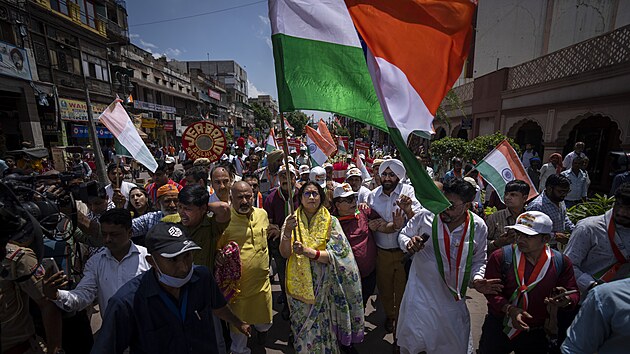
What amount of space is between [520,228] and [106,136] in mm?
25989

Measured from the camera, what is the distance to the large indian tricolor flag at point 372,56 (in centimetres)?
210

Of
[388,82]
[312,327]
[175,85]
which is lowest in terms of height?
[312,327]

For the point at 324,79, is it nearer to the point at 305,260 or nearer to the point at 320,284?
the point at 305,260

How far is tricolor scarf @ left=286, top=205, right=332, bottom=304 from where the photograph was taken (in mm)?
2658

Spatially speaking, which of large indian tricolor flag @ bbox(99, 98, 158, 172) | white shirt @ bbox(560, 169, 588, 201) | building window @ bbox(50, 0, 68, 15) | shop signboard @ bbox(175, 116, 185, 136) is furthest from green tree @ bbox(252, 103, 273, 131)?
white shirt @ bbox(560, 169, 588, 201)

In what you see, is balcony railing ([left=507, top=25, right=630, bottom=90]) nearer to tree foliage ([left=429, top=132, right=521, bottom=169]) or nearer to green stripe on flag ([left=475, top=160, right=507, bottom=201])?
tree foliage ([left=429, top=132, right=521, bottom=169])

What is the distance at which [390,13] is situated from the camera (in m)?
2.13

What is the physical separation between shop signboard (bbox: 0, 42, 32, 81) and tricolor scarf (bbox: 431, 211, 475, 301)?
66.3 ft

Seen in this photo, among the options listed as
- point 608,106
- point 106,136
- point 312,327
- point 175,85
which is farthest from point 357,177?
point 175,85

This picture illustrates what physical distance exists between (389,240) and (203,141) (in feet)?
13.8

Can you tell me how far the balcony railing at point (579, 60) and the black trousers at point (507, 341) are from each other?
1022cm

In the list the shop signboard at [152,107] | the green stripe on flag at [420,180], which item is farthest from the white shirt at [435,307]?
the shop signboard at [152,107]

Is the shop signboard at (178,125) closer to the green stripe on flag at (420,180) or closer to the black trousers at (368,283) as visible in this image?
the black trousers at (368,283)

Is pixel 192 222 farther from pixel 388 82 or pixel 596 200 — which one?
pixel 596 200
